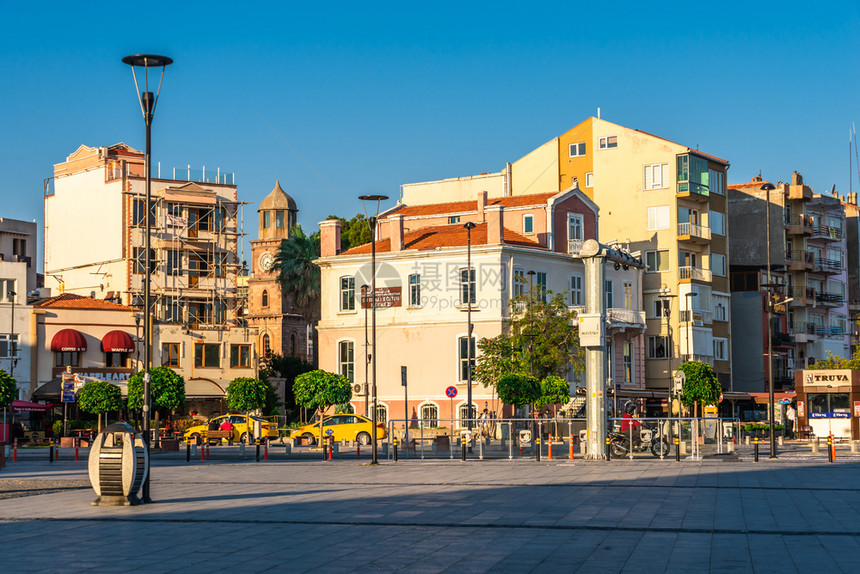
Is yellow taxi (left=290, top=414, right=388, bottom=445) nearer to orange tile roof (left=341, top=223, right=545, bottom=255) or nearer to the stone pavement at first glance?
orange tile roof (left=341, top=223, right=545, bottom=255)

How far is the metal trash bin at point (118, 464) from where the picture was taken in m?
20.1

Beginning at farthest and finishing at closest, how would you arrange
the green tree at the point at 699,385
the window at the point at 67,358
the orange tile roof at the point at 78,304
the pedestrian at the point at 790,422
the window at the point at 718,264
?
the window at the point at 718,264
the orange tile roof at the point at 78,304
the window at the point at 67,358
the pedestrian at the point at 790,422
the green tree at the point at 699,385

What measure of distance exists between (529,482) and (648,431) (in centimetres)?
1269

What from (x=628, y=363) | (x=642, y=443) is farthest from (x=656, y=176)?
(x=642, y=443)

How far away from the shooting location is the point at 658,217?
74812 mm

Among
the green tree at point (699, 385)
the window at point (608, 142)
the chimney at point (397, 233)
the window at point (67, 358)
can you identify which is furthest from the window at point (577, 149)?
the window at point (67, 358)

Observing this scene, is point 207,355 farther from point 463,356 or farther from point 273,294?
point 463,356

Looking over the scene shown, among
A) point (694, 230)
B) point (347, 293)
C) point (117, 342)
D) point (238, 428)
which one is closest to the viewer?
point (238, 428)

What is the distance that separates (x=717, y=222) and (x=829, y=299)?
2022 cm

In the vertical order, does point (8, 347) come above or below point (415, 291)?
below

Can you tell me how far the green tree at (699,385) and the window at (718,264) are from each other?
1603cm

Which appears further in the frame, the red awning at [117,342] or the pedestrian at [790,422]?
the red awning at [117,342]

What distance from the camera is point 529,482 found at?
2694 cm

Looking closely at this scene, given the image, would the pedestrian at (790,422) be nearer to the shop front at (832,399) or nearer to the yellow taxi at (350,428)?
the shop front at (832,399)
